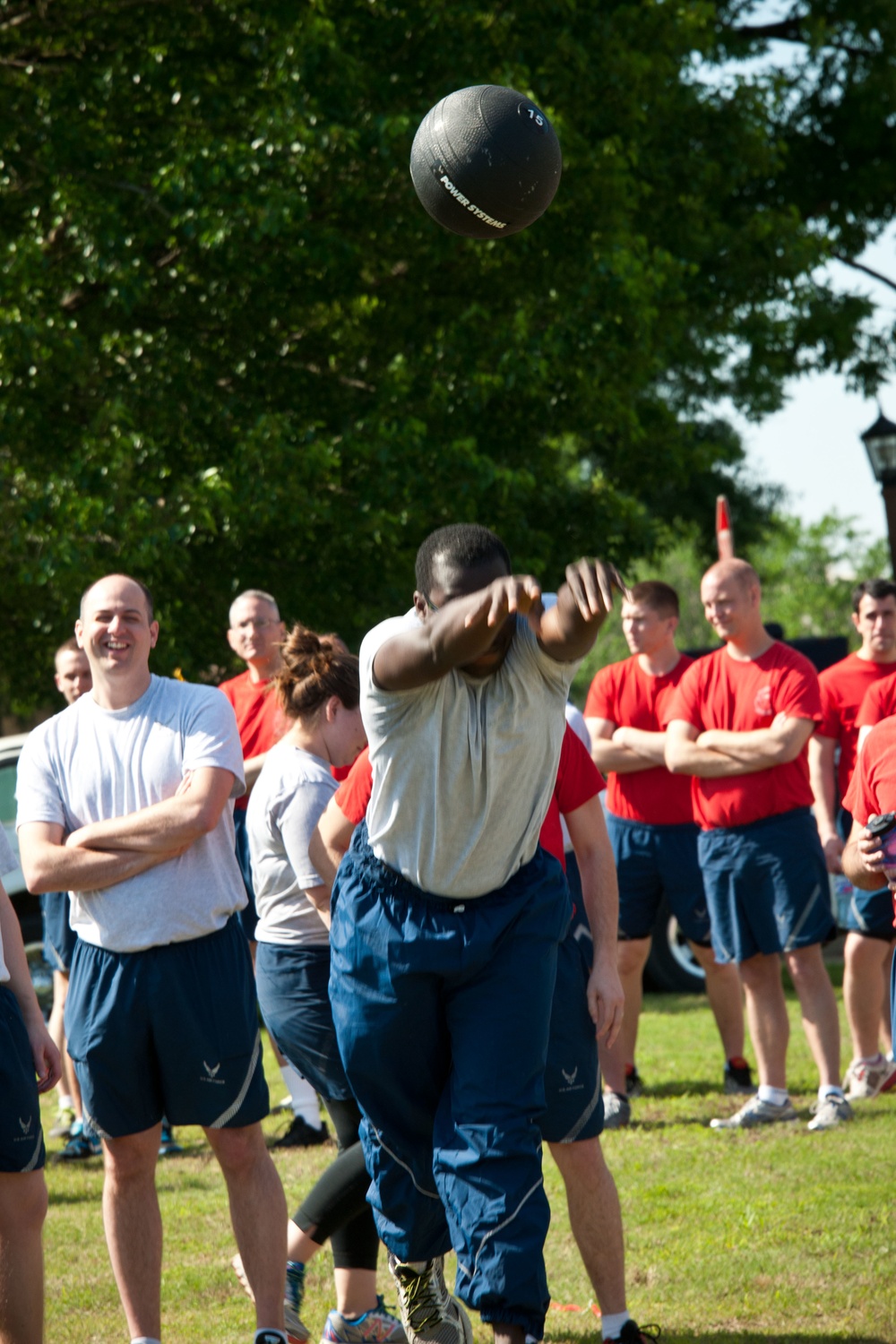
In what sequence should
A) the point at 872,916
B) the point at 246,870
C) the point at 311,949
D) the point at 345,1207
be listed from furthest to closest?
the point at 246,870, the point at 872,916, the point at 311,949, the point at 345,1207

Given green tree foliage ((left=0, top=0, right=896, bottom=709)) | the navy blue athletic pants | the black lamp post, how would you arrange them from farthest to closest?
the black lamp post < green tree foliage ((left=0, top=0, right=896, bottom=709)) < the navy blue athletic pants

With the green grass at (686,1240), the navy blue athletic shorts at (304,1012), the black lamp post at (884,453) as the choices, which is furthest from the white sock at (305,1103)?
the black lamp post at (884,453)

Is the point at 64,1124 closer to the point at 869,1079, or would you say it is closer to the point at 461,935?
the point at 869,1079

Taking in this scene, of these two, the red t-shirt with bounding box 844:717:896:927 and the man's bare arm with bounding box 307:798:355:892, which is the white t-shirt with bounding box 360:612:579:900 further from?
the red t-shirt with bounding box 844:717:896:927

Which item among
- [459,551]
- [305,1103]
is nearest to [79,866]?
[459,551]

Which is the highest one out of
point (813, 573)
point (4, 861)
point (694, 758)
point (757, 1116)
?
point (813, 573)

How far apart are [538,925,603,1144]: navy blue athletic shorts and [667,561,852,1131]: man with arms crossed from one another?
9.31ft

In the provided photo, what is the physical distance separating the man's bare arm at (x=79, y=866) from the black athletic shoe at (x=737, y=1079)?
13.8ft

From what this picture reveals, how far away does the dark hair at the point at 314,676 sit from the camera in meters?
4.65

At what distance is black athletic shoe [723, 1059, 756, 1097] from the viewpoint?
7383 mm

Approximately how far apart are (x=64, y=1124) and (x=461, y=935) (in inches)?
190

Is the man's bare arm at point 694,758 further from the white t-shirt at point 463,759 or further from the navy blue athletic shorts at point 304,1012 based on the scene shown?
the white t-shirt at point 463,759

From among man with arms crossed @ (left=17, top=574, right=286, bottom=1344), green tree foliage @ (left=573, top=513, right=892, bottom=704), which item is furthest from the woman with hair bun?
green tree foliage @ (left=573, top=513, right=892, bottom=704)

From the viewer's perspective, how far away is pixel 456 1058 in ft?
10.9
